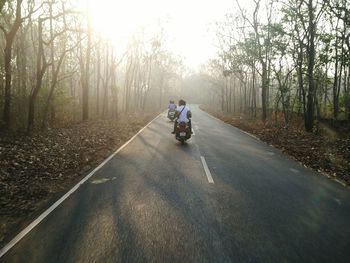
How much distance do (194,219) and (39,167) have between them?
5.57m

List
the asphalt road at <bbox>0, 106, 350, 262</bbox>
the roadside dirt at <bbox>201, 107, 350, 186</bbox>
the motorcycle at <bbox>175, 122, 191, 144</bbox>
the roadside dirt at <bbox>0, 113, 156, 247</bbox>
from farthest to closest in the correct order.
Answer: the motorcycle at <bbox>175, 122, 191, 144</bbox> → the roadside dirt at <bbox>201, 107, 350, 186</bbox> → the roadside dirt at <bbox>0, 113, 156, 247</bbox> → the asphalt road at <bbox>0, 106, 350, 262</bbox>

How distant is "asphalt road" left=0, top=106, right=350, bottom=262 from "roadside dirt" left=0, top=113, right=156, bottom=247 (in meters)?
0.55

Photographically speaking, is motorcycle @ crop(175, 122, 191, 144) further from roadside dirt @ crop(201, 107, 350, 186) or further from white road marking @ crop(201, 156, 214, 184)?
roadside dirt @ crop(201, 107, 350, 186)

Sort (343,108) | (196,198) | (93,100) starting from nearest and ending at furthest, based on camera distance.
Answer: (196,198) < (343,108) < (93,100)

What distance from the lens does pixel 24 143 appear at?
39.0 ft

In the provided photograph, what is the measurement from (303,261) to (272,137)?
1347 cm

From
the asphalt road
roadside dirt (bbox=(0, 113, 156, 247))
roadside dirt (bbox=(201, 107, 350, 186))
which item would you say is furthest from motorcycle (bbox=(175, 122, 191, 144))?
the asphalt road

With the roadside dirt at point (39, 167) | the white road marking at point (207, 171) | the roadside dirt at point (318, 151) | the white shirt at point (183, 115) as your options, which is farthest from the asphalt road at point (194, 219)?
the white shirt at point (183, 115)

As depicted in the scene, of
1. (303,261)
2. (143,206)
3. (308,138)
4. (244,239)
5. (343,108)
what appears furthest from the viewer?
(343,108)

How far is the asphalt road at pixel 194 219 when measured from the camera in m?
4.07

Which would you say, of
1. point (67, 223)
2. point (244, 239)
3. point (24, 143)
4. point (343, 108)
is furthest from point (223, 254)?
point (343, 108)

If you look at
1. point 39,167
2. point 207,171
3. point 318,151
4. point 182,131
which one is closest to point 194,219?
point 207,171

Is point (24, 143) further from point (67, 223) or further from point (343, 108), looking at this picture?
point (343, 108)

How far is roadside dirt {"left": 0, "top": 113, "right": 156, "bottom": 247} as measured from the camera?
5758 millimetres
